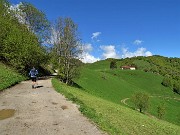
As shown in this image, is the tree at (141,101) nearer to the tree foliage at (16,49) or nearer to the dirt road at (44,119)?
Result: the tree foliage at (16,49)

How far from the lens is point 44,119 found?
64.8 feet

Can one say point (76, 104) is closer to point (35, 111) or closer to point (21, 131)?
point (35, 111)

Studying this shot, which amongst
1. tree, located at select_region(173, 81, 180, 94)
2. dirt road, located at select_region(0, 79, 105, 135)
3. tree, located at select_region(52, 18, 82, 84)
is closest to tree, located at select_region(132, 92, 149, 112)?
tree, located at select_region(52, 18, 82, 84)

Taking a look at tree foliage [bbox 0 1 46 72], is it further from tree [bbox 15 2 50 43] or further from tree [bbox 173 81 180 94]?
tree [bbox 173 81 180 94]

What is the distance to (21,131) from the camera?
16875 mm

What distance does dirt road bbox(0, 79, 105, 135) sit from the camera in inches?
672

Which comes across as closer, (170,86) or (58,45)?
(58,45)

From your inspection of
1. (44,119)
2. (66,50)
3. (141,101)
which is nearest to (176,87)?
(141,101)

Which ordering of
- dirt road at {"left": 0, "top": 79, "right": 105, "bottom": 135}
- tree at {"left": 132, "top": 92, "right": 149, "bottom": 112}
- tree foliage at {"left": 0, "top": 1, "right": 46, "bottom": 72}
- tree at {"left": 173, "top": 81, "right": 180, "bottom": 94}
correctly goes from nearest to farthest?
dirt road at {"left": 0, "top": 79, "right": 105, "bottom": 135} < tree foliage at {"left": 0, "top": 1, "right": 46, "bottom": 72} < tree at {"left": 132, "top": 92, "right": 149, "bottom": 112} < tree at {"left": 173, "top": 81, "right": 180, "bottom": 94}

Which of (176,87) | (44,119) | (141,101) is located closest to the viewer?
(44,119)

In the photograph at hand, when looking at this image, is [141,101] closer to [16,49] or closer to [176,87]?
[16,49]

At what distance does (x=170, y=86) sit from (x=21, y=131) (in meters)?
183

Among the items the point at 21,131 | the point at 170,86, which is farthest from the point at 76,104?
the point at 170,86

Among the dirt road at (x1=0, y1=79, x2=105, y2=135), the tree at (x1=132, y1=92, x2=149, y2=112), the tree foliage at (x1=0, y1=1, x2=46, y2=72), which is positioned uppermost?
the tree foliage at (x1=0, y1=1, x2=46, y2=72)
